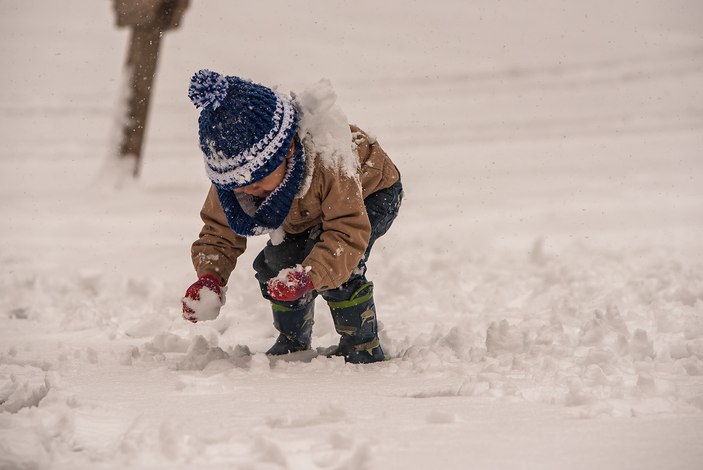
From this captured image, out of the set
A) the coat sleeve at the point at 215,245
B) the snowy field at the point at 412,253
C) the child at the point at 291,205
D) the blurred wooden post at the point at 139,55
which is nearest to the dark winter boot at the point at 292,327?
the child at the point at 291,205

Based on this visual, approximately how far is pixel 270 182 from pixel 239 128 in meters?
0.20

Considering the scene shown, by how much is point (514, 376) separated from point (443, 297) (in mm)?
1471

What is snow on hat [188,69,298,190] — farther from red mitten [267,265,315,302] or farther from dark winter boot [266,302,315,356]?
dark winter boot [266,302,315,356]

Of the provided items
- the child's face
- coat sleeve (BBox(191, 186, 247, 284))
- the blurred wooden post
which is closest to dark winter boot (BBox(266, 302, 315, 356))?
coat sleeve (BBox(191, 186, 247, 284))

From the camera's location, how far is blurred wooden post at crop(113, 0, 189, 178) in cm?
617

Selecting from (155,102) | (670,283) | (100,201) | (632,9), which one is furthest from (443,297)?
(632,9)

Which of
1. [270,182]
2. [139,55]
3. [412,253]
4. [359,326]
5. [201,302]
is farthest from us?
[139,55]

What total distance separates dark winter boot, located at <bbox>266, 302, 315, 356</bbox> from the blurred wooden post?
3.95 meters

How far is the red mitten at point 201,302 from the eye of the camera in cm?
248

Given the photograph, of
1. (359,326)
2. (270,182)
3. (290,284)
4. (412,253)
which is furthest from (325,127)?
(412,253)

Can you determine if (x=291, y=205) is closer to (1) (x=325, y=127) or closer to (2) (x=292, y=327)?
(1) (x=325, y=127)

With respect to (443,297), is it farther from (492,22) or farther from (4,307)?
(492,22)

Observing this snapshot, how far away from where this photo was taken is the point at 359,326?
103 inches

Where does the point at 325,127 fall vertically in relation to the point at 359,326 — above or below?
above
